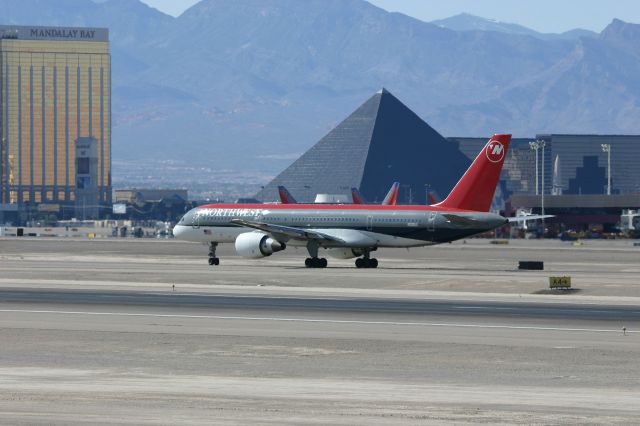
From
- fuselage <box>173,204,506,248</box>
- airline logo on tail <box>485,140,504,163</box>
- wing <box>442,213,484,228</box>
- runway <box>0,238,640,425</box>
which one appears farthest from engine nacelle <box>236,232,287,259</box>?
runway <box>0,238,640,425</box>

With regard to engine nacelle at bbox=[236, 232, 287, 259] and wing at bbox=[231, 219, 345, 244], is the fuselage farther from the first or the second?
engine nacelle at bbox=[236, 232, 287, 259]

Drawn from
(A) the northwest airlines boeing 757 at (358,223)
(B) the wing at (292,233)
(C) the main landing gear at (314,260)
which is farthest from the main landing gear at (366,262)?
(B) the wing at (292,233)

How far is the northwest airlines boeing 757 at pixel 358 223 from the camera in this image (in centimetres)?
8150

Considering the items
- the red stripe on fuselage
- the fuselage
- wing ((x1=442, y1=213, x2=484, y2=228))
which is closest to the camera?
wing ((x1=442, y1=213, x2=484, y2=228))

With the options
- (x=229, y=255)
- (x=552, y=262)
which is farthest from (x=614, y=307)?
(x=229, y=255)

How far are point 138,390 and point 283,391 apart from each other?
292 cm

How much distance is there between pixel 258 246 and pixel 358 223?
576 cm

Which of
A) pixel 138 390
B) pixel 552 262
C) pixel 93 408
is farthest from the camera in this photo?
pixel 552 262

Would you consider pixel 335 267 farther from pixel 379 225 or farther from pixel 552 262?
pixel 552 262

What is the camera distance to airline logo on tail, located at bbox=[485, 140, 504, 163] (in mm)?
81375

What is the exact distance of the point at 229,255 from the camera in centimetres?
10594

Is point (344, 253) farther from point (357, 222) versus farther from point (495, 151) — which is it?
point (495, 151)

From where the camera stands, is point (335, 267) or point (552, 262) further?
point (552, 262)

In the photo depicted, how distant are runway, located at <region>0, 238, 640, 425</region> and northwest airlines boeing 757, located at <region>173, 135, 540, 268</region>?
1669cm
